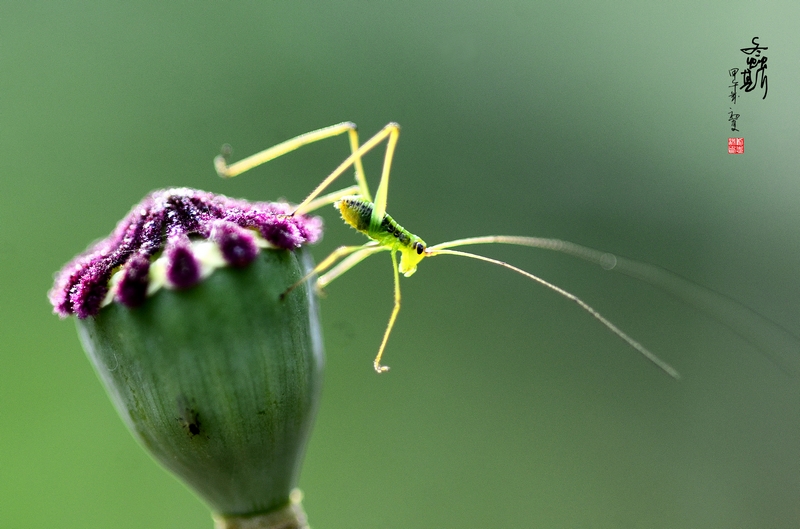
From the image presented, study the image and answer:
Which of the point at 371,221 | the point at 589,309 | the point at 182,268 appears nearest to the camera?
the point at 182,268

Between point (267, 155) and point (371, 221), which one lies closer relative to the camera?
point (267, 155)

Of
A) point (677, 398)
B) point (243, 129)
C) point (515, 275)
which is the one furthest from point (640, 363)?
point (243, 129)

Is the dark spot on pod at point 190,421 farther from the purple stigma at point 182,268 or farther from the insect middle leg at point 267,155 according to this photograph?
the insect middle leg at point 267,155

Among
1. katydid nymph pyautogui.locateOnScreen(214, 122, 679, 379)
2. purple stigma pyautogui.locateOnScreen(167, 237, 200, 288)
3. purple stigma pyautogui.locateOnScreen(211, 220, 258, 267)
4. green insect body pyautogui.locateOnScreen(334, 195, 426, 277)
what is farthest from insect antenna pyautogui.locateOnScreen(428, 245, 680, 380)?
purple stigma pyautogui.locateOnScreen(167, 237, 200, 288)

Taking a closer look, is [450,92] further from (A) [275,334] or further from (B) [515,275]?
(A) [275,334]

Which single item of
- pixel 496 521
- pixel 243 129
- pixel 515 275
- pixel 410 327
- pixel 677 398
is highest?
pixel 243 129

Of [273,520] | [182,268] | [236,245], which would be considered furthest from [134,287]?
[273,520]

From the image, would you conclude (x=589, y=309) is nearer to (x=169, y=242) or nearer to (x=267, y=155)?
(x=267, y=155)

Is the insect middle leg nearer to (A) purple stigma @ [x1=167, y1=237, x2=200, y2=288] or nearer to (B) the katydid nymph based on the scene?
(B) the katydid nymph
